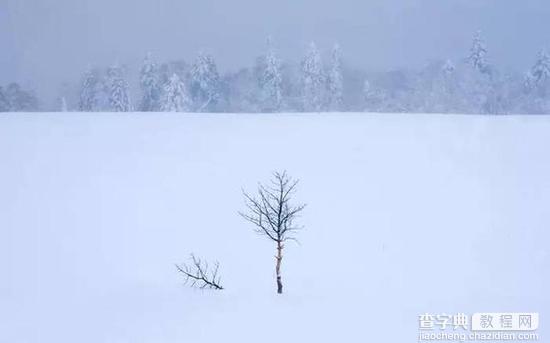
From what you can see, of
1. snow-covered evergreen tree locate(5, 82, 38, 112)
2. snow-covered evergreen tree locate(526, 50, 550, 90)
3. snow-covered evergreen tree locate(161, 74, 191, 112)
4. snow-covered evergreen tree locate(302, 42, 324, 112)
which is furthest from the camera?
snow-covered evergreen tree locate(5, 82, 38, 112)

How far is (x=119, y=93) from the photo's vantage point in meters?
44.3

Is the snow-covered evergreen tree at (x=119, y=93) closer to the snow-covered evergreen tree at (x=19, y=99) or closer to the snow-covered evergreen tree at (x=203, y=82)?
the snow-covered evergreen tree at (x=203, y=82)

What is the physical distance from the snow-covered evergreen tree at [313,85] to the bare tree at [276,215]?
27.1 m

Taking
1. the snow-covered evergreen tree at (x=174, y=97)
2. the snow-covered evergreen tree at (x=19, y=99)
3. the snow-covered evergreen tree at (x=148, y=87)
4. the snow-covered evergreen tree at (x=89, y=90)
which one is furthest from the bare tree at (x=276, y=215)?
the snow-covered evergreen tree at (x=19, y=99)

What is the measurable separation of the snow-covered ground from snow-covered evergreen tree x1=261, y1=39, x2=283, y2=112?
1881 centimetres

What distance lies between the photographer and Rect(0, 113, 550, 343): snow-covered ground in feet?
32.7

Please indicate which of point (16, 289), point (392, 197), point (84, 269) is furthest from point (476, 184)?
point (16, 289)

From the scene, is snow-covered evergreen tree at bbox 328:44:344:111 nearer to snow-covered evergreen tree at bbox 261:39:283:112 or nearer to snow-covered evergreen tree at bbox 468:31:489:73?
snow-covered evergreen tree at bbox 261:39:283:112

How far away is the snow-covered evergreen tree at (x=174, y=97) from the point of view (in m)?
40.8

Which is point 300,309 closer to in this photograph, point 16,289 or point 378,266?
point 378,266

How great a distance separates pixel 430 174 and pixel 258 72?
30587 millimetres

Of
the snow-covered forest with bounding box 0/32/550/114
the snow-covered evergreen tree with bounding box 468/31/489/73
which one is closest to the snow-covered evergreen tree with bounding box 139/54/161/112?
the snow-covered forest with bounding box 0/32/550/114

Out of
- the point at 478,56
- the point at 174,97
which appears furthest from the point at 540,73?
the point at 174,97

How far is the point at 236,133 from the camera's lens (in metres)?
25.8
